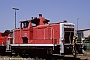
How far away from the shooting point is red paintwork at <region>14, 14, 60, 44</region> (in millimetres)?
15367

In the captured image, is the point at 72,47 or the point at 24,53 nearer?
the point at 72,47

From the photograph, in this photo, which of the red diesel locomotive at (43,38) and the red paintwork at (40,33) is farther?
the red paintwork at (40,33)

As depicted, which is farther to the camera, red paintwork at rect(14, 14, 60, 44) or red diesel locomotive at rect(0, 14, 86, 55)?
red paintwork at rect(14, 14, 60, 44)

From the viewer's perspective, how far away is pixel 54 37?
15555mm

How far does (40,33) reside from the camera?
16469mm

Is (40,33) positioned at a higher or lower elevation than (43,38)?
higher

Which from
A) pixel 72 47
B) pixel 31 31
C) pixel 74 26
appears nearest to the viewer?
pixel 72 47

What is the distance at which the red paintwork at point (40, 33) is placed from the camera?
15367 mm

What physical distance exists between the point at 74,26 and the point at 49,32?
2.06 m

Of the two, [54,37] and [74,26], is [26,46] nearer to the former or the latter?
[54,37]

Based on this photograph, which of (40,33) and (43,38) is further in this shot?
(40,33)

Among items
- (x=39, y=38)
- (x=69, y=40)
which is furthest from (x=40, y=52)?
(x=69, y=40)

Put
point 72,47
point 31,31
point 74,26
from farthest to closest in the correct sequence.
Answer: point 31,31, point 74,26, point 72,47

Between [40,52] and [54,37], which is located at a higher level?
[54,37]
